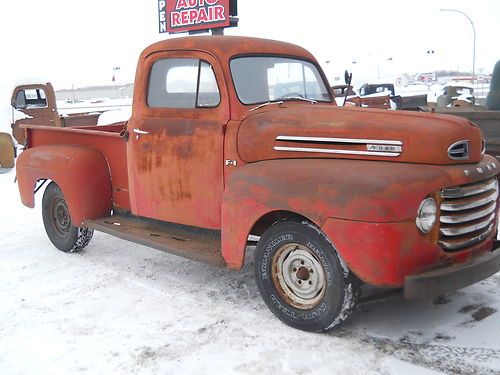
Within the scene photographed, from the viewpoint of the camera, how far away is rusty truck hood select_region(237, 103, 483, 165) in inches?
131

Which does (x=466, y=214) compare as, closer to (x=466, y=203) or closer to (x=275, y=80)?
(x=466, y=203)

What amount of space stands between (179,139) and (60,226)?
2.27 m

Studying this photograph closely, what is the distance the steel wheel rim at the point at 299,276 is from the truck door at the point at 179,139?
2.41ft

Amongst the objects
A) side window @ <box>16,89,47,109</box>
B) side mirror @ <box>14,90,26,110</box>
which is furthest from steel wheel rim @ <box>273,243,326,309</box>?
side mirror @ <box>14,90,26,110</box>

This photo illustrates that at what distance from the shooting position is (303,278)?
3584 mm

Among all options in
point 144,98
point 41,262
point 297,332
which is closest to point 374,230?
point 297,332

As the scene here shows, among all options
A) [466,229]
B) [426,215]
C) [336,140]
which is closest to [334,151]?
[336,140]

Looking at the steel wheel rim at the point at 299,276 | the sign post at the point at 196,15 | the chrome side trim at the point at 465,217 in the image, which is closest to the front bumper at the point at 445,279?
the chrome side trim at the point at 465,217

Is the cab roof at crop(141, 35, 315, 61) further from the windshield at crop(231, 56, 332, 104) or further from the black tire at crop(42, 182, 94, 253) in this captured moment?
the black tire at crop(42, 182, 94, 253)

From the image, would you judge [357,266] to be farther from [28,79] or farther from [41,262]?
[28,79]

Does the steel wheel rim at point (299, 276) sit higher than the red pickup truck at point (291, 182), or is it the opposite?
the red pickup truck at point (291, 182)

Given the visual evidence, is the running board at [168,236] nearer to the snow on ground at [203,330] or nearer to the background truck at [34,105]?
the snow on ground at [203,330]

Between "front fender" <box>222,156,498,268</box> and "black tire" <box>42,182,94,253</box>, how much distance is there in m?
2.33

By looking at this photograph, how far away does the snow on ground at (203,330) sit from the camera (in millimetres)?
3172
